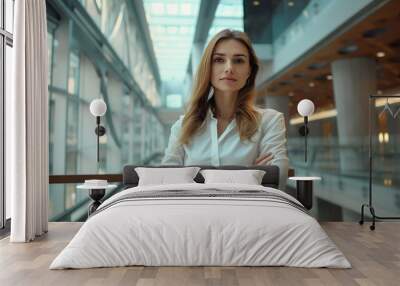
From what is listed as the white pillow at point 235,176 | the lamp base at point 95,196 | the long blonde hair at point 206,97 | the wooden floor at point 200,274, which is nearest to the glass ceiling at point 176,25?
the long blonde hair at point 206,97

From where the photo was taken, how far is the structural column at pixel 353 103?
5922 millimetres

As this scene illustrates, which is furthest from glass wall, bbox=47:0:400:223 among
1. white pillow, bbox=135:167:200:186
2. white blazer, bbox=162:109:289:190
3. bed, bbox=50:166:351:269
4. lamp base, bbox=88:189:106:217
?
bed, bbox=50:166:351:269

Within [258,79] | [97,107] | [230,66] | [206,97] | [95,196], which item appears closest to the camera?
[95,196]

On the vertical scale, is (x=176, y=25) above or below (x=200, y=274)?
above

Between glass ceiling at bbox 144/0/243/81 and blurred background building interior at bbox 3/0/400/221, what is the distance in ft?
0.04

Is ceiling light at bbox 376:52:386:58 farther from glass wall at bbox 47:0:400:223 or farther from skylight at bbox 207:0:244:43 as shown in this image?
skylight at bbox 207:0:244:43

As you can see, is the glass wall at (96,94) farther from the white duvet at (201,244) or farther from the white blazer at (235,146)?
the white duvet at (201,244)

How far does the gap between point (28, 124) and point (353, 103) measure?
3861 mm

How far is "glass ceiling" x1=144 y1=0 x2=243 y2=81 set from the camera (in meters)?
5.91

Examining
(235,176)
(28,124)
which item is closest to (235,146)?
(235,176)

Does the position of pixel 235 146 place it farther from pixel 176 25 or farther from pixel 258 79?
pixel 176 25

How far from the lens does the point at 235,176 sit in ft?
15.5

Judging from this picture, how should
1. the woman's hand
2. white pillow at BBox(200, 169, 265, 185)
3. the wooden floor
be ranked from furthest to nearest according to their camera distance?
the woman's hand < white pillow at BBox(200, 169, 265, 185) < the wooden floor

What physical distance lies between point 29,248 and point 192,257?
161 cm
